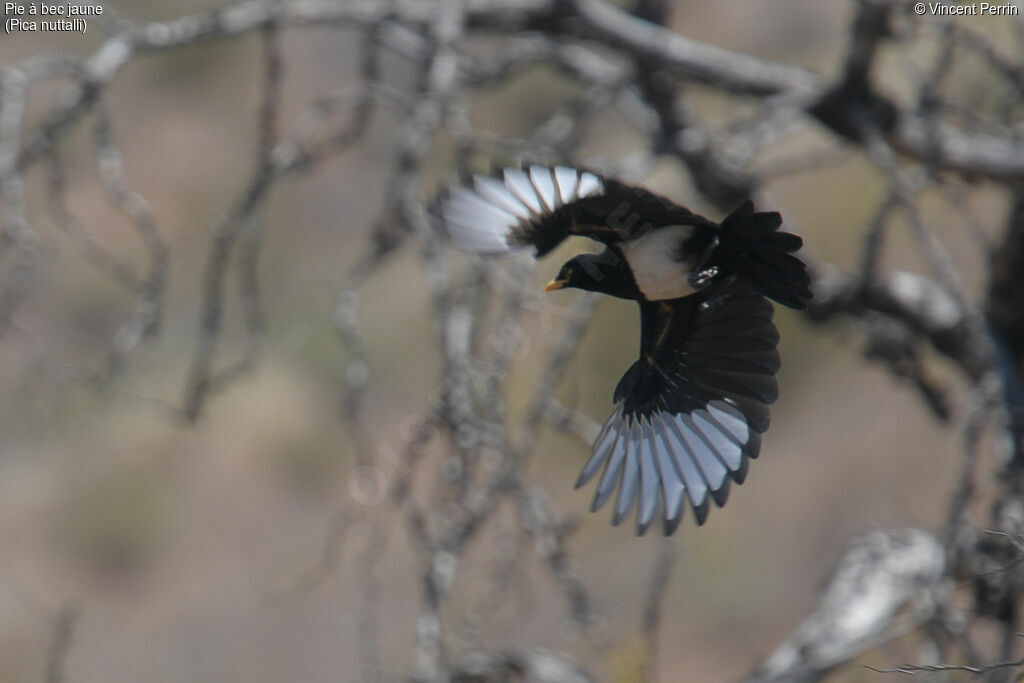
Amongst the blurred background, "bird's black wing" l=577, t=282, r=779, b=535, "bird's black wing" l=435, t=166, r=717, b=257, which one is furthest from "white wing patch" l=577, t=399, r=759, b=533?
"bird's black wing" l=435, t=166, r=717, b=257

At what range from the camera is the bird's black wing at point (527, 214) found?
1.56 meters

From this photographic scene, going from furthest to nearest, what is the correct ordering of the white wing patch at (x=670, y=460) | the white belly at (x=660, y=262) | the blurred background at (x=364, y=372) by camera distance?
the blurred background at (x=364, y=372)
the white belly at (x=660, y=262)
the white wing patch at (x=670, y=460)

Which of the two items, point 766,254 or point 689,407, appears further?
point 689,407

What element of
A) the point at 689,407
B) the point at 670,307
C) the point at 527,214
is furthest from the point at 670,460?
the point at 527,214

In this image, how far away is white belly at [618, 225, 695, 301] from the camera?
1670 mm

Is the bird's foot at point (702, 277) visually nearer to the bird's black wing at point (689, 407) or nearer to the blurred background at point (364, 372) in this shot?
the bird's black wing at point (689, 407)

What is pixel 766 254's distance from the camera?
1.64m

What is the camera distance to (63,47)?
825cm

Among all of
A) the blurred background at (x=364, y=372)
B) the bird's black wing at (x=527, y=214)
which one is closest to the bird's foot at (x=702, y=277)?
the bird's black wing at (x=527, y=214)

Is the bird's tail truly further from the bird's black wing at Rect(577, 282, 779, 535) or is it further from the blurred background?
the blurred background

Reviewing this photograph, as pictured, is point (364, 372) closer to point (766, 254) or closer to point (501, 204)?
Result: point (501, 204)

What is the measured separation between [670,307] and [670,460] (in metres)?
0.27

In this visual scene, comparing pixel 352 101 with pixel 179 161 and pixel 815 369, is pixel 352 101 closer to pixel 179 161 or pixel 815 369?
pixel 815 369

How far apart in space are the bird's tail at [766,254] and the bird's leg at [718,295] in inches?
2.7
